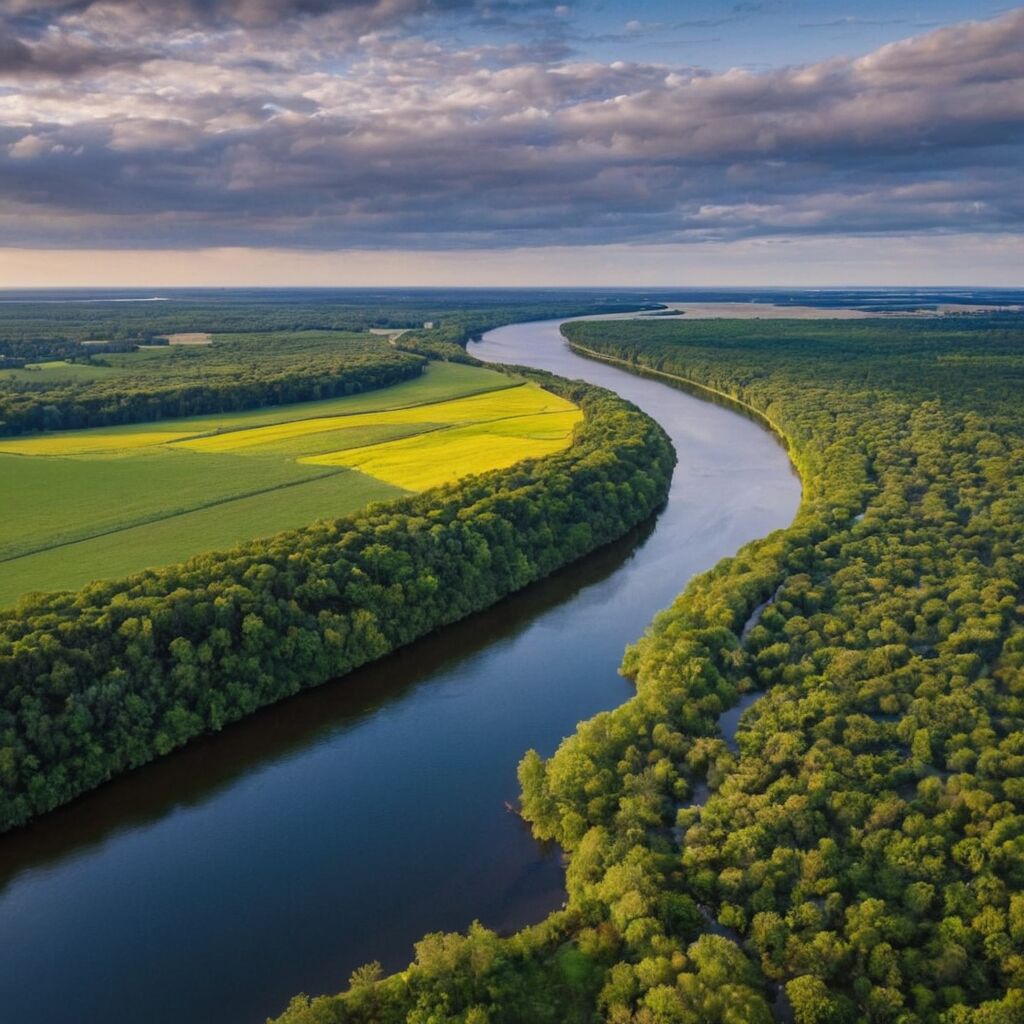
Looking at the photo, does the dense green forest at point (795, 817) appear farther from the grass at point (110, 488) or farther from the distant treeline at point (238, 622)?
the grass at point (110, 488)

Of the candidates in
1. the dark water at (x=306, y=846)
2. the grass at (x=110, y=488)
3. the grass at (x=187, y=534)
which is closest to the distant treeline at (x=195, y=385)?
the grass at (x=110, y=488)

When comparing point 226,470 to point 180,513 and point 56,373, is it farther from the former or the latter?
point 56,373

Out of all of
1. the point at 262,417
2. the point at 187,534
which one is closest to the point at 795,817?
the point at 187,534

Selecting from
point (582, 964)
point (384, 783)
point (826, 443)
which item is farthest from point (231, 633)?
point (826, 443)

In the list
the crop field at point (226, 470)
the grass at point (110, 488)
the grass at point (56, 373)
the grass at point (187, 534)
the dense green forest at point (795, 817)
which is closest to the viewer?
the dense green forest at point (795, 817)

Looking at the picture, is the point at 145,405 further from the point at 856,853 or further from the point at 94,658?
the point at 856,853

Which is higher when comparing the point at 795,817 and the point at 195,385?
the point at 195,385
